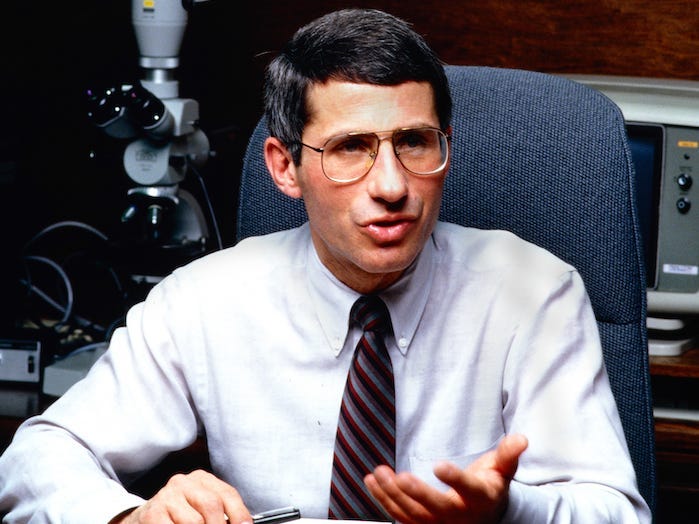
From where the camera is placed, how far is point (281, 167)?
56.9 inches

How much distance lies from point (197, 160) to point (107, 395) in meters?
0.68

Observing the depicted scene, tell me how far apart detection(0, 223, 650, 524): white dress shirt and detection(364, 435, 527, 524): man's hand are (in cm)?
28

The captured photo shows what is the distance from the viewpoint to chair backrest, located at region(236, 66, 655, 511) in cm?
143

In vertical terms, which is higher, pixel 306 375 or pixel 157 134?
pixel 157 134

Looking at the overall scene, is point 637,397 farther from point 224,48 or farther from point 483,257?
point 224,48

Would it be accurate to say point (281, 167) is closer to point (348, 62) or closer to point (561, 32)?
point (348, 62)

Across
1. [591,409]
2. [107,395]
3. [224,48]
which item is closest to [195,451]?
[107,395]

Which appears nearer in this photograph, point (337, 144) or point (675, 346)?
point (337, 144)

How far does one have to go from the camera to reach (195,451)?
160 cm

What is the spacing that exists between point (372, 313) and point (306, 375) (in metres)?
0.12

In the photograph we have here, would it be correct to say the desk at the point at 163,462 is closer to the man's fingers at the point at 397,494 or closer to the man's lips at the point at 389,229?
the man's lips at the point at 389,229

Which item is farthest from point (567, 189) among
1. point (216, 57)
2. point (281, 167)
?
point (216, 57)

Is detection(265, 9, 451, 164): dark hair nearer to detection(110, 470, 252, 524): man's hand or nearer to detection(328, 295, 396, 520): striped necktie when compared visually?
detection(328, 295, 396, 520): striped necktie

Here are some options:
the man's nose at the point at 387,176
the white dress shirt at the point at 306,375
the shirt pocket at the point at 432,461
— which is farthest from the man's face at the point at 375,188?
the shirt pocket at the point at 432,461
